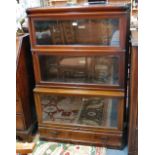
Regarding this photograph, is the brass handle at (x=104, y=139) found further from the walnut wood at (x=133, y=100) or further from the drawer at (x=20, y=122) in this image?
the drawer at (x=20, y=122)

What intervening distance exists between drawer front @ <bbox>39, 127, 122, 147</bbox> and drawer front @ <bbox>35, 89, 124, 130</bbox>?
0.08m

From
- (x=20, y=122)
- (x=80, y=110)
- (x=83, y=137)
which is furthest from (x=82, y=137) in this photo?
(x=20, y=122)

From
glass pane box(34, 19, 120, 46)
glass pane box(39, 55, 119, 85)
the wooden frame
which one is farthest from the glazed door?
the wooden frame

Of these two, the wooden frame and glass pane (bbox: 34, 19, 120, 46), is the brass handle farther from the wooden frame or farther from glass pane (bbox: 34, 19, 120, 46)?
glass pane (bbox: 34, 19, 120, 46)

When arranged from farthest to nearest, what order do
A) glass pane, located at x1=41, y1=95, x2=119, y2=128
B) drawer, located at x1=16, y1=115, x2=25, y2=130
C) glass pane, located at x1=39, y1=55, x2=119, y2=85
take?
drawer, located at x1=16, y1=115, x2=25, y2=130
glass pane, located at x1=41, y1=95, x2=119, y2=128
glass pane, located at x1=39, y1=55, x2=119, y2=85

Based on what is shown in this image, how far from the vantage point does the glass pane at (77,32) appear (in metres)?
1.54

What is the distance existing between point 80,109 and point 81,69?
1.23ft

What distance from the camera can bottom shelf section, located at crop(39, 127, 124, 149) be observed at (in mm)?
1771

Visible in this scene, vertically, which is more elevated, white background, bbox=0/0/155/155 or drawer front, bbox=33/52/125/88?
white background, bbox=0/0/155/155

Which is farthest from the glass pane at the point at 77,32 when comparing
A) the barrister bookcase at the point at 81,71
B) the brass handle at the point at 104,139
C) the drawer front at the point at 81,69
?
the brass handle at the point at 104,139

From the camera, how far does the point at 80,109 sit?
1848 millimetres

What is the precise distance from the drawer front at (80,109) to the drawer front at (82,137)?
75 mm
